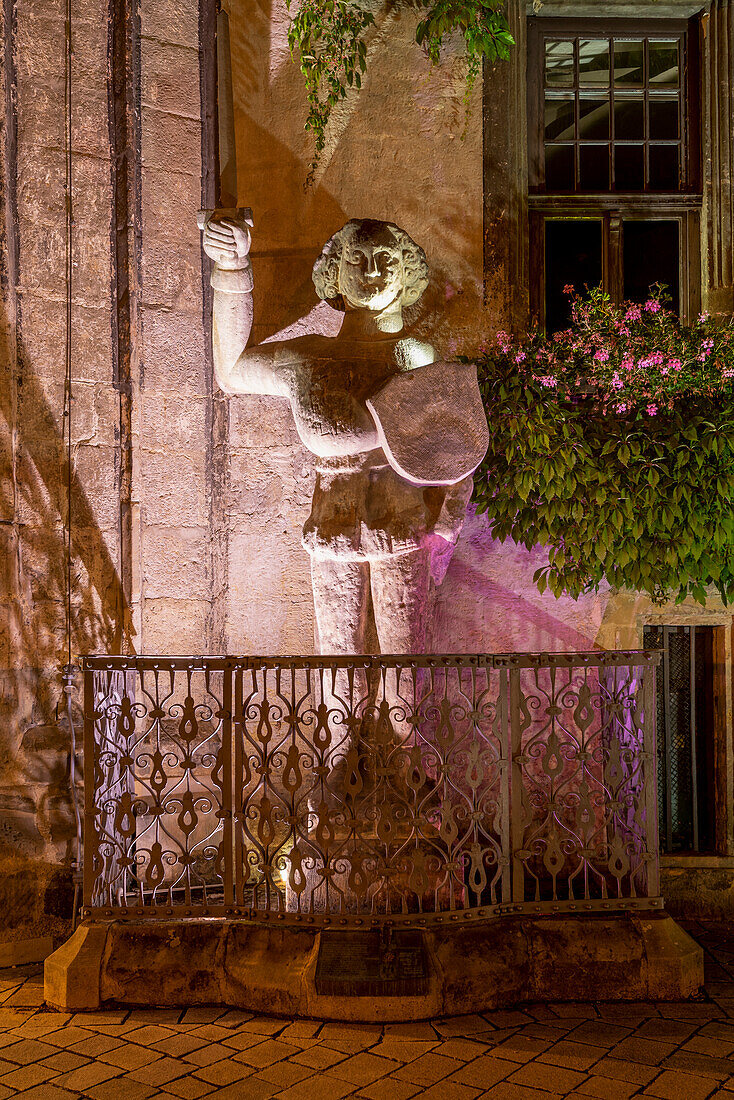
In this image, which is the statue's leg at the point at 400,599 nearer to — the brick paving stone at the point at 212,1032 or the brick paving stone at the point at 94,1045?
the brick paving stone at the point at 212,1032

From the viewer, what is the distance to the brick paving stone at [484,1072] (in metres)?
2.81

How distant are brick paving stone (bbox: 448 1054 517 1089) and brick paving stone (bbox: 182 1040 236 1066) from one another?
773 millimetres

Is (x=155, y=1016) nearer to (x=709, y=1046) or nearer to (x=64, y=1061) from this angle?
(x=64, y=1061)

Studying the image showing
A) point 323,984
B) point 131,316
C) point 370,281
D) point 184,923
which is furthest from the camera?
point 131,316

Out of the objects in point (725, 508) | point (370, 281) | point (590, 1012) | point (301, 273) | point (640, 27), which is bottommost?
point (590, 1012)

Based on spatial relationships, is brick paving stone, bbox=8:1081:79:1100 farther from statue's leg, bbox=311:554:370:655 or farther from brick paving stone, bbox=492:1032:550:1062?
statue's leg, bbox=311:554:370:655

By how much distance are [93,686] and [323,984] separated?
145cm

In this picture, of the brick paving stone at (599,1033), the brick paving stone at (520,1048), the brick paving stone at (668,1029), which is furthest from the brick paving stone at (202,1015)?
the brick paving stone at (668,1029)

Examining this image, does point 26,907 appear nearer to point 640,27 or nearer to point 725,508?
point 725,508

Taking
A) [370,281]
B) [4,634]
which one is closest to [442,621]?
[370,281]

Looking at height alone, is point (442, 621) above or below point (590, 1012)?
above

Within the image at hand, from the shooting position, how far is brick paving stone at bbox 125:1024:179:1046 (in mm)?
3129

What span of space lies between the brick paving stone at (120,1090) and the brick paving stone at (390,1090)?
2.19 feet

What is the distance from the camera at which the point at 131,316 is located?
474cm
